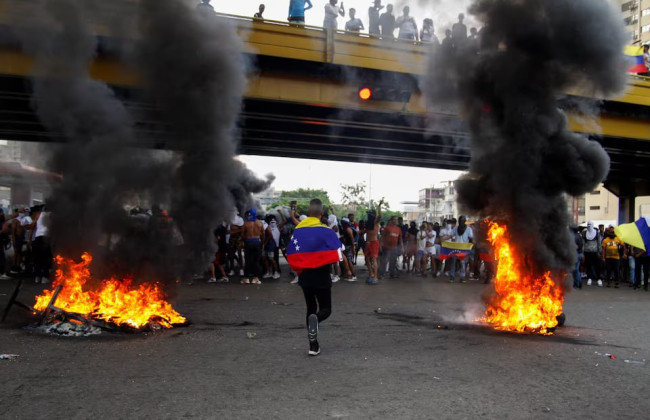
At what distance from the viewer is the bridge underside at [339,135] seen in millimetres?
13891

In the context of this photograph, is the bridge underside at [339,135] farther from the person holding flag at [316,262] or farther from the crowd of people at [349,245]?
the person holding flag at [316,262]

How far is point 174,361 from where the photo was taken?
16.7 ft

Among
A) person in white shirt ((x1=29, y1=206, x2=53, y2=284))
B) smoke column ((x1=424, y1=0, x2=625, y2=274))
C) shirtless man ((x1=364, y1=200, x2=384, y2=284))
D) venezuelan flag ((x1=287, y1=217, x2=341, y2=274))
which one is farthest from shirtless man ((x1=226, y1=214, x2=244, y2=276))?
smoke column ((x1=424, y1=0, x2=625, y2=274))

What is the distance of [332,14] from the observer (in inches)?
508

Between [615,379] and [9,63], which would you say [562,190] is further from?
[9,63]

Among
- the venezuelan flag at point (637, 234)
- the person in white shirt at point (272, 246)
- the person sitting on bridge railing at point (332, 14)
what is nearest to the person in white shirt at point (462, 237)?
the venezuelan flag at point (637, 234)

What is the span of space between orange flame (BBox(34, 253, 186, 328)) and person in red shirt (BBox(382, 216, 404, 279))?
828cm

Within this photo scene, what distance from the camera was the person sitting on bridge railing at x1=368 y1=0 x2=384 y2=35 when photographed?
36.5ft

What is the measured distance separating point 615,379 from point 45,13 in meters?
8.08

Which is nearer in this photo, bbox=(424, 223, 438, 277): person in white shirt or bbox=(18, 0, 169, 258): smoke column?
bbox=(18, 0, 169, 258): smoke column

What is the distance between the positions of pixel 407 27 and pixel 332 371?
885 cm

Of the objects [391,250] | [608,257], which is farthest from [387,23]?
[608,257]

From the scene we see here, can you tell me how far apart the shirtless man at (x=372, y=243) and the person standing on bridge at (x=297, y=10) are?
4973 mm

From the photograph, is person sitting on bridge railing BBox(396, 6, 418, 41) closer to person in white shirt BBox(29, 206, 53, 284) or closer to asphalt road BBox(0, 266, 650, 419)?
asphalt road BBox(0, 266, 650, 419)
